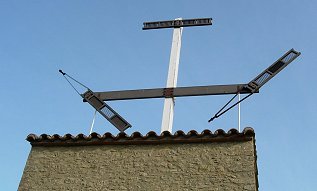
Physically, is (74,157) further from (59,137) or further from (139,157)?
(139,157)

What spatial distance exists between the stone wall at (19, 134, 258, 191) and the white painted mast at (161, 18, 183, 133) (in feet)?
3.85

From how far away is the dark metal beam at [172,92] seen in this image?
8227 mm

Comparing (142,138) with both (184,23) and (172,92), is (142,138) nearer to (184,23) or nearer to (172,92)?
(172,92)

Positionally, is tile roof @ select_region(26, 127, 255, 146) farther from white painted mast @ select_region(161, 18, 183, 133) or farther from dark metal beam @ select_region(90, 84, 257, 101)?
dark metal beam @ select_region(90, 84, 257, 101)

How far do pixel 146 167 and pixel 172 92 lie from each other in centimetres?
226

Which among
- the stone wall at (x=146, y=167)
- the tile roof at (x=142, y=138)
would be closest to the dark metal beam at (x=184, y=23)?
the tile roof at (x=142, y=138)

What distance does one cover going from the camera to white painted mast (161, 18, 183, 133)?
7.96 meters

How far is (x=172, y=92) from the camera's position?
8.47 metres

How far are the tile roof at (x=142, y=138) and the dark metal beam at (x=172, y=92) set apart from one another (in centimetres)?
169

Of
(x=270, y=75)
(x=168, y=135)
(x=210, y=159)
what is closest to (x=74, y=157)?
(x=168, y=135)

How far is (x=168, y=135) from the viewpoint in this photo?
684 centimetres

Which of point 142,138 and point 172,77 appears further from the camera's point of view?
point 172,77

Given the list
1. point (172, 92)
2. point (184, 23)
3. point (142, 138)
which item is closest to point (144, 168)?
point (142, 138)

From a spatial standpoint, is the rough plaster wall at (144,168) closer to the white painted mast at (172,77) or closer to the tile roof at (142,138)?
the tile roof at (142,138)
